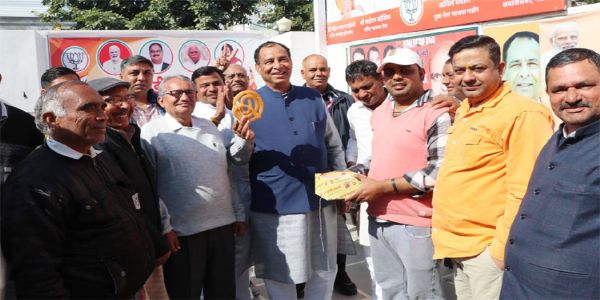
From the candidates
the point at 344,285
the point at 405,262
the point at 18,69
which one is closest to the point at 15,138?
the point at 405,262

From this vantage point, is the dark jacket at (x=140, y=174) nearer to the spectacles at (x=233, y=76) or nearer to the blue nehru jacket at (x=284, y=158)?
the blue nehru jacket at (x=284, y=158)

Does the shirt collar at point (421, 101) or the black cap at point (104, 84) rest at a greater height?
the black cap at point (104, 84)

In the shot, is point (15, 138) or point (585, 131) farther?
point (15, 138)

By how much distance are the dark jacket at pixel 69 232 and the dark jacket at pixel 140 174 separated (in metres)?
0.31

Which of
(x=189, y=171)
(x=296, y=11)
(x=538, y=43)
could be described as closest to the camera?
Answer: (x=189, y=171)

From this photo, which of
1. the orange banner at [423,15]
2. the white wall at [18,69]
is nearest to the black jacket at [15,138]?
the orange banner at [423,15]

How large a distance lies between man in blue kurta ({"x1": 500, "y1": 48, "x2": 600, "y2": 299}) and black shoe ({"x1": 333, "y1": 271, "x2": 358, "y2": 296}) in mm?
2295

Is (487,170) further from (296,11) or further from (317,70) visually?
(296,11)

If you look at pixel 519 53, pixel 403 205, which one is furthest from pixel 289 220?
pixel 519 53

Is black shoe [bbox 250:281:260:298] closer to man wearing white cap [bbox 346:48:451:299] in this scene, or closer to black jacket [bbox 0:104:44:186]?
man wearing white cap [bbox 346:48:451:299]

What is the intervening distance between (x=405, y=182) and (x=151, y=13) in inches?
779

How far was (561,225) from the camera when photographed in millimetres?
1702

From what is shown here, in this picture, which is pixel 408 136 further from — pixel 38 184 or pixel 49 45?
pixel 49 45

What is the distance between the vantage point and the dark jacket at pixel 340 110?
13.9 feet
